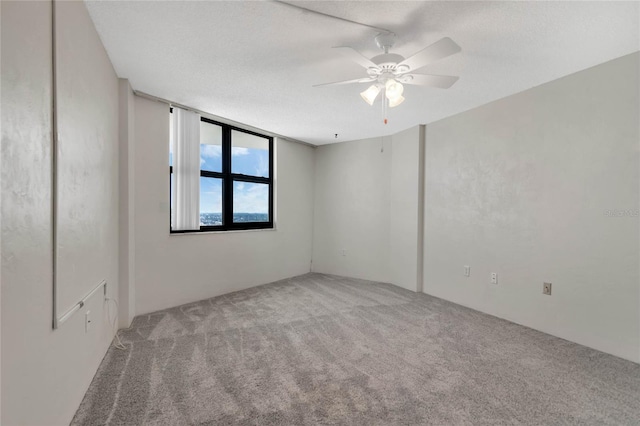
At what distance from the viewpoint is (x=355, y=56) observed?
201cm

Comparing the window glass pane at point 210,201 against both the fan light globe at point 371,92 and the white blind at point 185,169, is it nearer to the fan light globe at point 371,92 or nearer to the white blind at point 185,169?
the white blind at point 185,169

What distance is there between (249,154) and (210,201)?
3.29ft

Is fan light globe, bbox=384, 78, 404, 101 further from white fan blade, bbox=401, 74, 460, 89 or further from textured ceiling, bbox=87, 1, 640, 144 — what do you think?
textured ceiling, bbox=87, 1, 640, 144

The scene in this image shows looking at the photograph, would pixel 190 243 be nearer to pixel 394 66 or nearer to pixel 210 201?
pixel 210 201

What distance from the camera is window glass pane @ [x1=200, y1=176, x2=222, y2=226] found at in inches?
158

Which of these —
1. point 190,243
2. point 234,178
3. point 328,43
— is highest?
point 328,43

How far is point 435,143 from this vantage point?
4.15m

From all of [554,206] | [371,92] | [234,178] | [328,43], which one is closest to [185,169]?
[234,178]

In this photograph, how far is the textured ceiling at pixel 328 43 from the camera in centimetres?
182

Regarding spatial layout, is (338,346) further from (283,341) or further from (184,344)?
(184,344)

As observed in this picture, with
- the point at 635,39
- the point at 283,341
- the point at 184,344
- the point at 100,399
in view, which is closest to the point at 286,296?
the point at 283,341

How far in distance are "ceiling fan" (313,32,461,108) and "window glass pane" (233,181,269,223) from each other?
2.68 metres

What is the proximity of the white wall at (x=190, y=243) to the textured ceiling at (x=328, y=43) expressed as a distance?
1.99ft

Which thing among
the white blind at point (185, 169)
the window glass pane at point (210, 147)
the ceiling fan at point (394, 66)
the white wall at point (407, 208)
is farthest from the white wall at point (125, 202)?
the white wall at point (407, 208)
